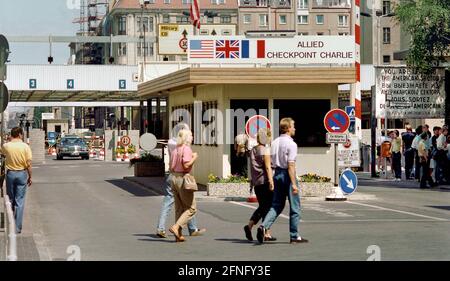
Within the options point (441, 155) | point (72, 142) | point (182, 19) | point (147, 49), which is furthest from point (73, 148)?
point (147, 49)

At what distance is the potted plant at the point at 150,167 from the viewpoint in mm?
39625

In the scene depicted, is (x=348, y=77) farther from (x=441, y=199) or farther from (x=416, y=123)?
(x=416, y=123)

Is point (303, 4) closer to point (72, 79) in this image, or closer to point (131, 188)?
point (72, 79)

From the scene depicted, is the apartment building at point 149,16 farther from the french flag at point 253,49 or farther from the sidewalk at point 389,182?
the french flag at point 253,49

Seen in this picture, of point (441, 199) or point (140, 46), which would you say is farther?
point (140, 46)

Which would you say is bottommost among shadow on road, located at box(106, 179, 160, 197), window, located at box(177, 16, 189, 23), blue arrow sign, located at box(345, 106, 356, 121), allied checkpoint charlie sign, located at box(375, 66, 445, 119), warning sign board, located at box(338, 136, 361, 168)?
shadow on road, located at box(106, 179, 160, 197)

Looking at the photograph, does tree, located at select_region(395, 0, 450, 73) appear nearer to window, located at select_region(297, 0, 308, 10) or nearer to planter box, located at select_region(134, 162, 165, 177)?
planter box, located at select_region(134, 162, 165, 177)

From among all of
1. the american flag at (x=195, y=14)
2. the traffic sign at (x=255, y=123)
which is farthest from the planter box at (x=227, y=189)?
the american flag at (x=195, y=14)

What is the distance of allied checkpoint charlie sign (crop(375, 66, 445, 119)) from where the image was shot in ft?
124

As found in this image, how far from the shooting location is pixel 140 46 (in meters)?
150

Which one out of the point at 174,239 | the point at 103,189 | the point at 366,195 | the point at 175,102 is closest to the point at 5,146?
the point at 174,239

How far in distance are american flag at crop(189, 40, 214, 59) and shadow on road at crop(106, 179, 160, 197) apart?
3.78m

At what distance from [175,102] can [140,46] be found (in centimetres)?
11347

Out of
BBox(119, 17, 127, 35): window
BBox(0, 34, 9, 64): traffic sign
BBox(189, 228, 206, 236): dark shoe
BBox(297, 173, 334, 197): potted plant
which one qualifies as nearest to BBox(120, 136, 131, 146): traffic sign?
BBox(297, 173, 334, 197): potted plant
